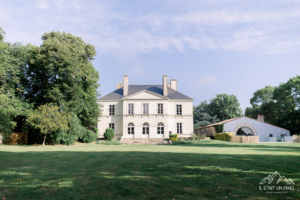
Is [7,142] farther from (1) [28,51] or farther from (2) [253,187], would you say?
(2) [253,187]

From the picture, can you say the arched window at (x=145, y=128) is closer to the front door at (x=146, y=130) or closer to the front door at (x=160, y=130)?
the front door at (x=146, y=130)

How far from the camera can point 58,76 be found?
1072 inches

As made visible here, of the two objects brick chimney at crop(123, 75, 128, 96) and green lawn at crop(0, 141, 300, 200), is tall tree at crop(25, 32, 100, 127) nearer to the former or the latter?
brick chimney at crop(123, 75, 128, 96)

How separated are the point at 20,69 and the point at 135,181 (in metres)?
27.7

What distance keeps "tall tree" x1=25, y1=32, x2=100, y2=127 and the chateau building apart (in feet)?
26.0

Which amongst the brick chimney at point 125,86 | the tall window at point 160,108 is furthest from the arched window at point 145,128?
the brick chimney at point 125,86

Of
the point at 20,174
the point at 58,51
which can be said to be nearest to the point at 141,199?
the point at 20,174

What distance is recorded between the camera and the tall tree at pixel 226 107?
64125mm

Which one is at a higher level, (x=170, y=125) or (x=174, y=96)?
(x=174, y=96)

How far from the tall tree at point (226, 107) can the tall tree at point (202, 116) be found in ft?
9.95

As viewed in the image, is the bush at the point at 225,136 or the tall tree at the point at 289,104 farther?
the tall tree at the point at 289,104

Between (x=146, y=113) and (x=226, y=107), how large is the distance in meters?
35.5

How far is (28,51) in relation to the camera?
1128 inches

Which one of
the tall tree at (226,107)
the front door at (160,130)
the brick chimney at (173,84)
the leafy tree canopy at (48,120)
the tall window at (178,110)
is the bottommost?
the front door at (160,130)
